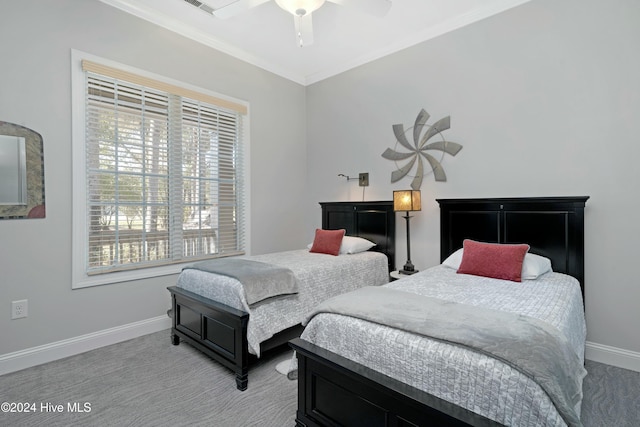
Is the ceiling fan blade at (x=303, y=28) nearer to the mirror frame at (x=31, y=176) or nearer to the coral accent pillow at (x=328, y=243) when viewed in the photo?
the coral accent pillow at (x=328, y=243)

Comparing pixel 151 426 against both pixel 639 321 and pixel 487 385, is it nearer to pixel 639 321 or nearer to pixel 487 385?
pixel 487 385

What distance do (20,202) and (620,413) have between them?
4.19 metres

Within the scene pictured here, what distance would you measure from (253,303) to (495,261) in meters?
1.80

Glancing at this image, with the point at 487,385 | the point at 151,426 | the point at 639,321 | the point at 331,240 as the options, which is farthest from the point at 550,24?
the point at 151,426

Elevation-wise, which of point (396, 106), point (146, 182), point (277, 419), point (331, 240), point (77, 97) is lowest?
point (277, 419)

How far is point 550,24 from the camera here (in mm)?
2684

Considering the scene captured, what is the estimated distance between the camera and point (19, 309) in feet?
7.86

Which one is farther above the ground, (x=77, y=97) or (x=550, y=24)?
(x=550, y=24)

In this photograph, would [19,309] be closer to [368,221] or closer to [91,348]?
[91,348]

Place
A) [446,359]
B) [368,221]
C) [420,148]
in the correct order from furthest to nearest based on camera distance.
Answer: [368,221] → [420,148] → [446,359]

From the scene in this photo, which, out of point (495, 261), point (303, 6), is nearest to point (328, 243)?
point (495, 261)

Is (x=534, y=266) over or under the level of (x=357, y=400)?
over

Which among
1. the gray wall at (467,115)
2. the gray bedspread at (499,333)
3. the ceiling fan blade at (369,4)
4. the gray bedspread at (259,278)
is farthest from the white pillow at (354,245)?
the ceiling fan blade at (369,4)

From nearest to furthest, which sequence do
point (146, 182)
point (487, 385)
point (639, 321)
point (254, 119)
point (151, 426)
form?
point (487, 385)
point (151, 426)
point (639, 321)
point (146, 182)
point (254, 119)
